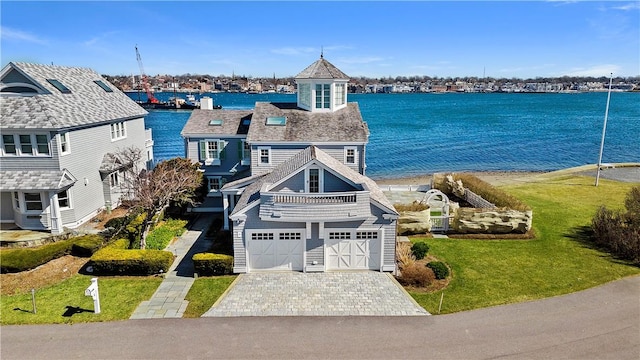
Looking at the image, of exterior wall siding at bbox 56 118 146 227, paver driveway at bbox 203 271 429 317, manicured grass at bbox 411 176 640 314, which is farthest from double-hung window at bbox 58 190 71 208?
manicured grass at bbox 411 176 640 314

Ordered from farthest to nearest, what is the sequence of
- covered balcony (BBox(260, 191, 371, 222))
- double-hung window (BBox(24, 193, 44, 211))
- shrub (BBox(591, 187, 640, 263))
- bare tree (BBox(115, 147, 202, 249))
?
double-hung window (BBox(24, 193, 44, 211)) < bare tree (BBox(115, 147, 202, 249)) < shrub (BBox(591, 187, 640, 263)) < covered balcony (BBox(260, 191, 371, 222))

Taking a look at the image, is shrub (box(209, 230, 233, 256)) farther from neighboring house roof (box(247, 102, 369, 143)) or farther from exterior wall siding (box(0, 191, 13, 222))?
exterior wall siding (box(0, 191, 13, 222))

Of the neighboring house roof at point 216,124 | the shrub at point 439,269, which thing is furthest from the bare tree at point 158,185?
the shrub at point 439,269

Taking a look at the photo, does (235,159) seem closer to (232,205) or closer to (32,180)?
(232,205)

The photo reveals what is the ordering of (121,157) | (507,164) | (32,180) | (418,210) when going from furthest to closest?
(507,164) → (121,157) → (418,210) → (32,180)

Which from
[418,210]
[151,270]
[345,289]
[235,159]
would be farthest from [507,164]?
[151,270]

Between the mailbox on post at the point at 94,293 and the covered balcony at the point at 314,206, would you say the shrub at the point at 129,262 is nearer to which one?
the mailbox on post at the point at 94,293
